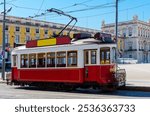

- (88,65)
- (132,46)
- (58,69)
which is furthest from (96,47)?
(132,46)

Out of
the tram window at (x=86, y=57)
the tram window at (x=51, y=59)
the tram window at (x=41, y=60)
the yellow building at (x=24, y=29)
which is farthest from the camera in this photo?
the yellow building at (x=24, y=29)

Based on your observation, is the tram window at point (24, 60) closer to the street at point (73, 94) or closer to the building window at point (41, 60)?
the building window at point (41, 60)

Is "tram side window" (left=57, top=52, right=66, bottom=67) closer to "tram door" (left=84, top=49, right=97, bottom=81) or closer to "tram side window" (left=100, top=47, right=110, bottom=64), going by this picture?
"tram door" (left=84, top=49, right=97, bottom=81)

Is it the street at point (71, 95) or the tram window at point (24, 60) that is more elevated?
the tram window at point (24, 60)

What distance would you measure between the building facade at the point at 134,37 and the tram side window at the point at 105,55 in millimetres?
91898

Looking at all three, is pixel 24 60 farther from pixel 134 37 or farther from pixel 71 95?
pixel 134 37

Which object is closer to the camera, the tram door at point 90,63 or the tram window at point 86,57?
the tram door at point 90,63

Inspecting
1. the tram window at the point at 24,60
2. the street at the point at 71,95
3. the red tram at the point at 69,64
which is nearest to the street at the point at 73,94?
the street at the point at 71,95

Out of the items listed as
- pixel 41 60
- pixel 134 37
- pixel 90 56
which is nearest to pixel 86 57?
pixel 90 56

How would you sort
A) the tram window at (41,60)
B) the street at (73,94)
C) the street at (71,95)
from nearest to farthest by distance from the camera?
the street at (71,95) → the street at (73,94) → the tram window at (41,60)

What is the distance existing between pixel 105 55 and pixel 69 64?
2.39 meters

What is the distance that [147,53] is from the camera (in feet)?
399

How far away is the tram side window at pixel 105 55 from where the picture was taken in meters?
20.9

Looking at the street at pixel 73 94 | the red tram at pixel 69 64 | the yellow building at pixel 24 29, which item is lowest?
the street at pixel 73 94
